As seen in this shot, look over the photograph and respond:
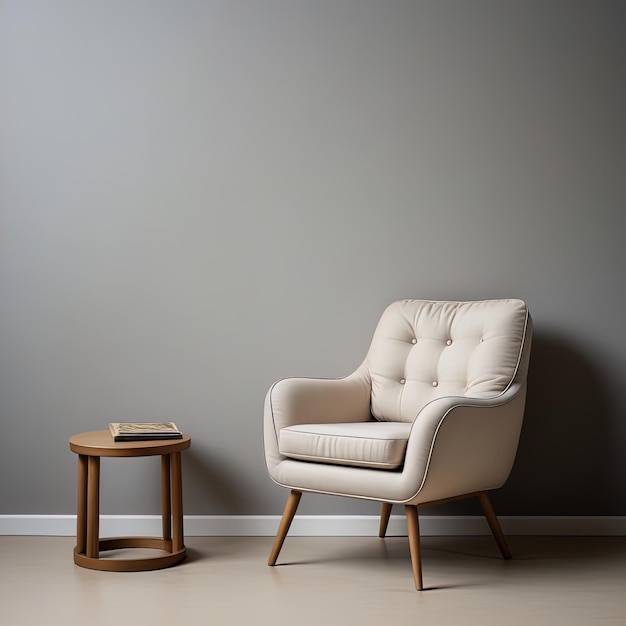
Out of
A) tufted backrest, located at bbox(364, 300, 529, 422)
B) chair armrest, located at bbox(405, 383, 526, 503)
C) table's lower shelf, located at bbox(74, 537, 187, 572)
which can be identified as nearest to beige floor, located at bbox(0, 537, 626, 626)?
table's lower shelf, located at bbox(74, 537, 187, 572)

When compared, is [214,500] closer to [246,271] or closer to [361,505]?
[361,505]

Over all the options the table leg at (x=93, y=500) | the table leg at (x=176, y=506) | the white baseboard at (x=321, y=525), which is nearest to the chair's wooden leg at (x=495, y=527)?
the white baseboard at (x=321, y=525)

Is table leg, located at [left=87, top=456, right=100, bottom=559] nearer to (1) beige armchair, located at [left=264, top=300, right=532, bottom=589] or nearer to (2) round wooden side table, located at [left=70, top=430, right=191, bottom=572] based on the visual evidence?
(2) round wooden side table, located at [left=70, top=430, right=191, bottom=572]

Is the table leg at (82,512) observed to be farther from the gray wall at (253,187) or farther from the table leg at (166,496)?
the gray wall at (253,187)

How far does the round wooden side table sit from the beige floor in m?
0.04

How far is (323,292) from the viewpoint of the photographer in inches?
122

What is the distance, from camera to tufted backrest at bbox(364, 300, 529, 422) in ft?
8.77

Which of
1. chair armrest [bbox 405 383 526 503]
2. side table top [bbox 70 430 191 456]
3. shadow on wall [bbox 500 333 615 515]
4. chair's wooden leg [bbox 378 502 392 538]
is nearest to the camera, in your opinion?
chair armrest [bbox 405 383 526 503]

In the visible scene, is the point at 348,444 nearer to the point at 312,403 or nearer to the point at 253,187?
the point at 312,403

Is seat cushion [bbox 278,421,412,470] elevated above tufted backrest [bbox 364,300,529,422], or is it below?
below

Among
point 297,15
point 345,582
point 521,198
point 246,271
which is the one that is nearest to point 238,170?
point 246,271

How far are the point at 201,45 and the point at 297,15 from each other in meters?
0.39

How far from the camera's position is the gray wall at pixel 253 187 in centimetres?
309

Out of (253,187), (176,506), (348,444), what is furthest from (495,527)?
(253,187)
